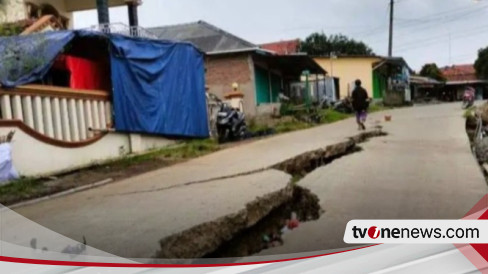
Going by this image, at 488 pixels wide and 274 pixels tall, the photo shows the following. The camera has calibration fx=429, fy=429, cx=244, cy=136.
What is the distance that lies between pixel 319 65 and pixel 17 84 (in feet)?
3.21

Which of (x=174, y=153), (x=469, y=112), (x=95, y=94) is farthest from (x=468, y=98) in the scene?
(x=95, y=94)

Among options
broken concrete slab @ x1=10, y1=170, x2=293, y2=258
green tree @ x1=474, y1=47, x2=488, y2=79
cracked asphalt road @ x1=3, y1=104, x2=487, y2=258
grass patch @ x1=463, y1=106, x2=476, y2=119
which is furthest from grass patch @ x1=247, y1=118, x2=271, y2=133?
grass patch @ x1=463, y1=106, x2=476, y2=119

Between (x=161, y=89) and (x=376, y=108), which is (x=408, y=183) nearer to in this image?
(x=376, y=108)

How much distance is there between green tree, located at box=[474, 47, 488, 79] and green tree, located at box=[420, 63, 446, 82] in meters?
0.11

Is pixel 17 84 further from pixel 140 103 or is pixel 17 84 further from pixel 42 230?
pixel 42 230

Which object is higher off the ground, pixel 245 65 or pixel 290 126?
pixel 245 65

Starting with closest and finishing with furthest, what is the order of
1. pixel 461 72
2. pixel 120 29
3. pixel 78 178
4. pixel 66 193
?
pixel 120 29 < pixel 461 72 < pixel 66 193 < pixel 78 178

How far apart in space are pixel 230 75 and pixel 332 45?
30cm

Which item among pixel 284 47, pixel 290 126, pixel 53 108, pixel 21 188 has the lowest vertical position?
pixel 21 188

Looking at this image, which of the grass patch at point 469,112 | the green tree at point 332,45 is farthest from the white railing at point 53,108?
the grass patch at point 469,112

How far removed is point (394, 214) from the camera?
112cm

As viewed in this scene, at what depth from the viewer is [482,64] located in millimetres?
1162

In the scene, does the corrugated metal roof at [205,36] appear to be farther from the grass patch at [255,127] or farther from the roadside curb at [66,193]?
the roadside curb at [66,193]

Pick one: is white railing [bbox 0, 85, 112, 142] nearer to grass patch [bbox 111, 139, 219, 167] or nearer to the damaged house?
the damaged house
